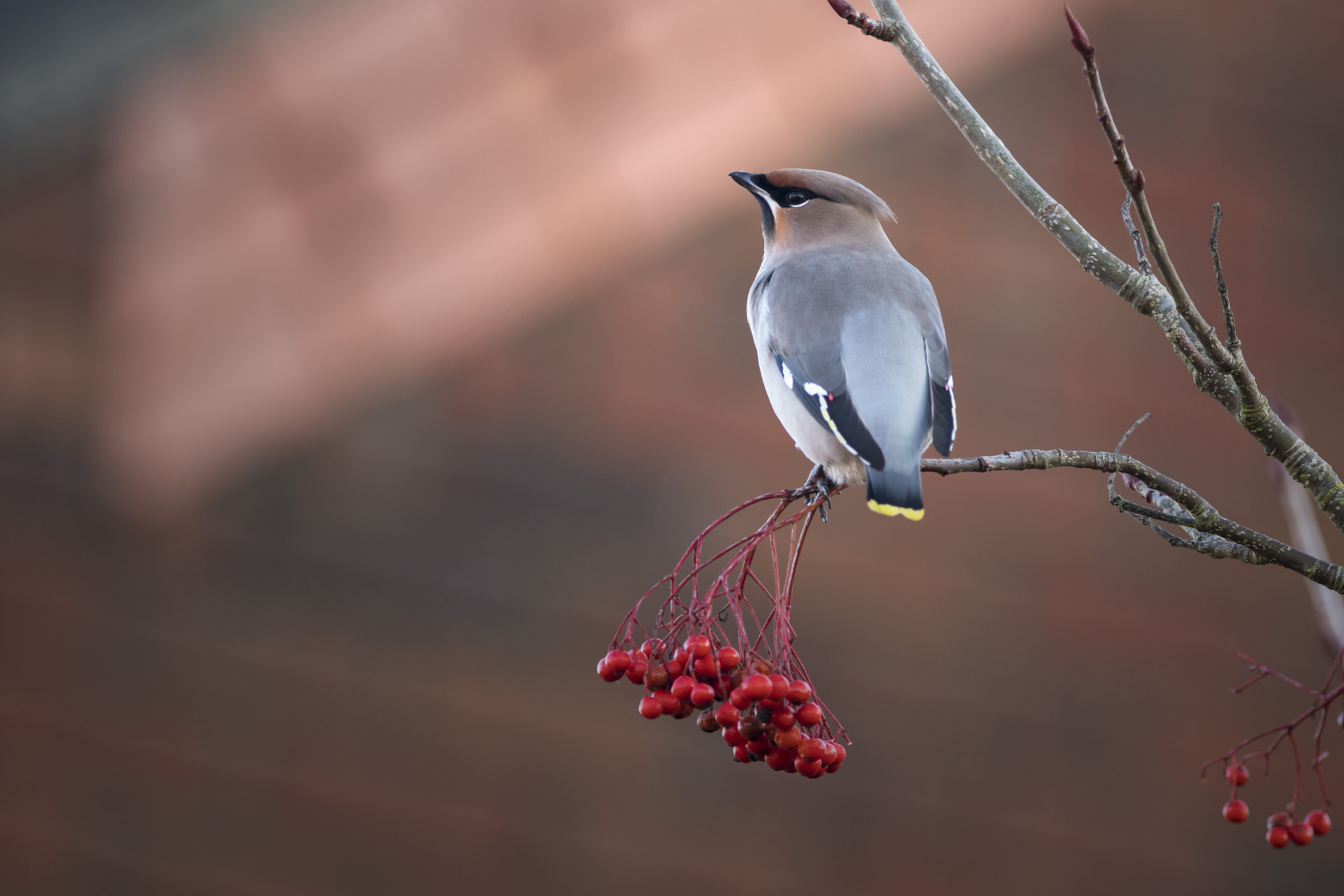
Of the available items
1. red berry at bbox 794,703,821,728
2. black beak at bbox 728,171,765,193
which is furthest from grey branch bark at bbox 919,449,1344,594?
black beak at bbox 728,171,765,193

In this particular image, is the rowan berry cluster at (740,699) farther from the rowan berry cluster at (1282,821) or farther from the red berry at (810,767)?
the rowan berry cluster at (1282,821)

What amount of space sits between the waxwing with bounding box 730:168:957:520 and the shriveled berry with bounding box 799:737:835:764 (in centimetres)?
40

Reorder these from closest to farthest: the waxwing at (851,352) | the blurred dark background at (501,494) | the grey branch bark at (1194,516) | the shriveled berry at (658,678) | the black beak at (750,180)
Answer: the grey branch bark at (1194,516)
the shriveled berry at (658,678)
the waxwing at (851,352)
the black beak at (750,180)
the blurred dark background at (501,494)

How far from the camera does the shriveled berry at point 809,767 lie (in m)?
1.60

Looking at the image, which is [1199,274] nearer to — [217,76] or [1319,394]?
[1319,394]

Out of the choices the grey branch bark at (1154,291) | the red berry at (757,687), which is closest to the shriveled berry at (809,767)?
the red berry at (757,687)

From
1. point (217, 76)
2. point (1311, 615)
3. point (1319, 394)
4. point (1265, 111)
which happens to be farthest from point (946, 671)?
point (217, 76)

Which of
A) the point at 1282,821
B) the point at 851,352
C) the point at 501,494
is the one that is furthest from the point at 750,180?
the point at 501,494

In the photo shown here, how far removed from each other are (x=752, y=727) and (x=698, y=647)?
0.14 m

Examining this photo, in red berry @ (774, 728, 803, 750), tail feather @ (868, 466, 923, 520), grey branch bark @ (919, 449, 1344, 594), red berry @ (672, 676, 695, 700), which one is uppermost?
tail feather @ (868, 466, 923, 520)

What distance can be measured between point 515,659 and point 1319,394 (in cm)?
333

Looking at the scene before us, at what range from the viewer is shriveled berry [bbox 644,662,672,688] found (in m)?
1.69

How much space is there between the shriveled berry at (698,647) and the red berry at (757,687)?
0.09 meters

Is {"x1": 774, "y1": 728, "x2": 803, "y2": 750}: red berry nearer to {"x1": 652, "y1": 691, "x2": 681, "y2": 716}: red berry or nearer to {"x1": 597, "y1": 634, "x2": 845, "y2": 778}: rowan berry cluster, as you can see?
{"x1": 597, "y1": 634, "x2": 845, "y2": 778}: rowan berry cluster
